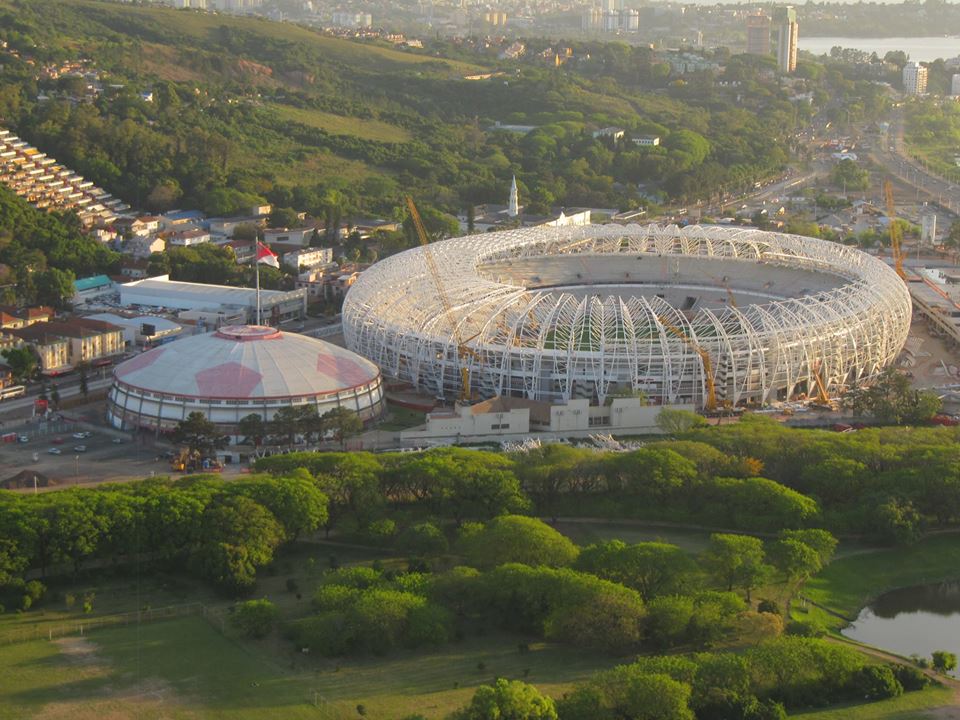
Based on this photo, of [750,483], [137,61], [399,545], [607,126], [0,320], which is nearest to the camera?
[399,545]

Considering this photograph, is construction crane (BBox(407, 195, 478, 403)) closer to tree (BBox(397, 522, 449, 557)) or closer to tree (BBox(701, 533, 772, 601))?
tree (BBox(397, 522, 449, 557))

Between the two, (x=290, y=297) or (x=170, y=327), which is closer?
(x=170, y=327)

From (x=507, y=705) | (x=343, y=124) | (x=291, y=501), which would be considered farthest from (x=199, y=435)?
(x=343, y=124)

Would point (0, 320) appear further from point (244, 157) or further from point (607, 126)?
point (607, 126)

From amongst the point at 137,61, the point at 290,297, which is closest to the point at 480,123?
the point at 137,61

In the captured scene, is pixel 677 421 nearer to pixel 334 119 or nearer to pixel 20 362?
pixel 20 362

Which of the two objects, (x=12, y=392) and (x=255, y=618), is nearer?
(x=255, y=618)
